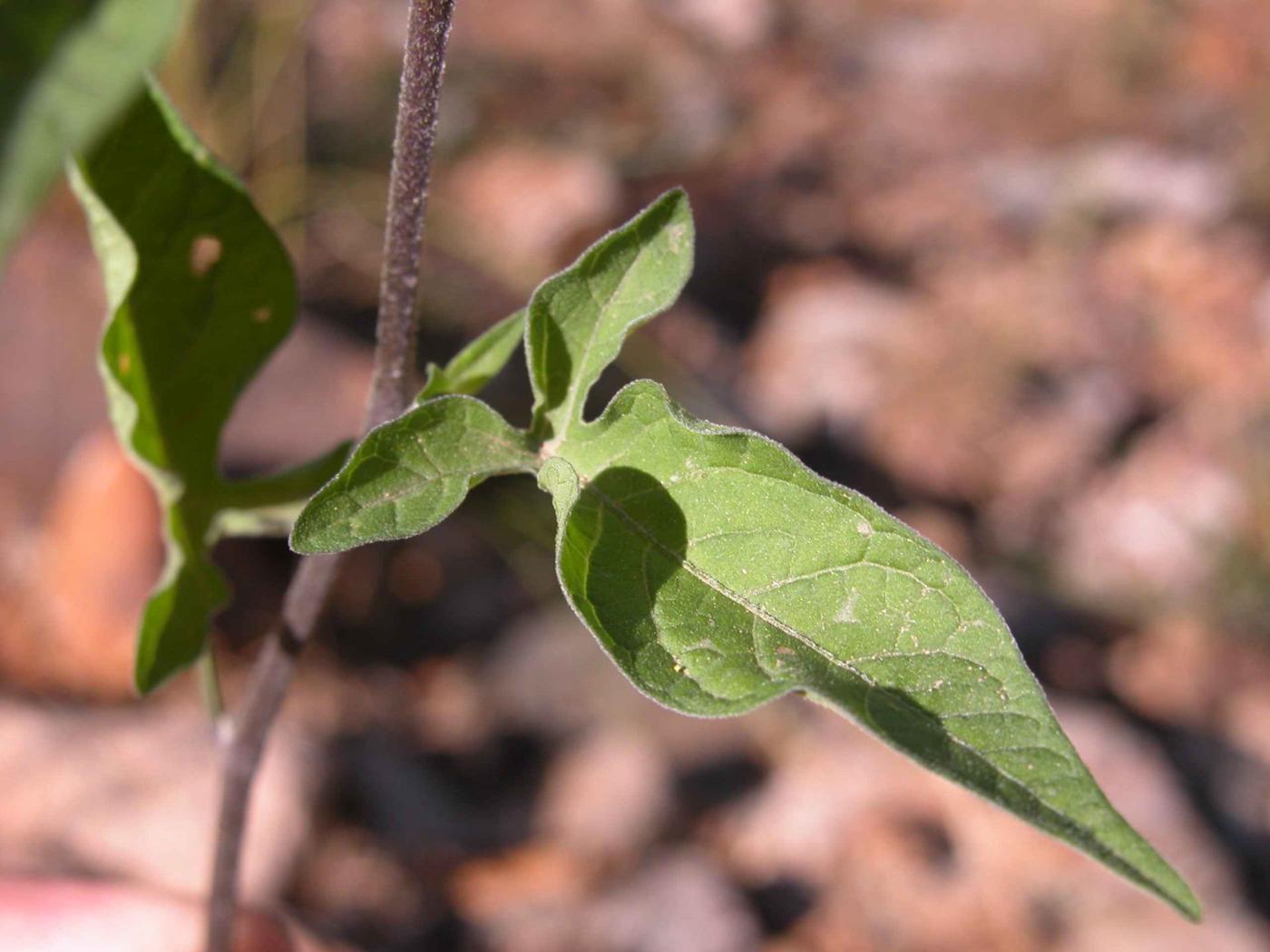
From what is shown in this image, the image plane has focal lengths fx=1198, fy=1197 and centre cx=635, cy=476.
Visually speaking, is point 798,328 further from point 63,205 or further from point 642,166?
point 63,205

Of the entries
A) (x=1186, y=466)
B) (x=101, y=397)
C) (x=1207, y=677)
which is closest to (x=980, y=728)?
(x=101, y=397)

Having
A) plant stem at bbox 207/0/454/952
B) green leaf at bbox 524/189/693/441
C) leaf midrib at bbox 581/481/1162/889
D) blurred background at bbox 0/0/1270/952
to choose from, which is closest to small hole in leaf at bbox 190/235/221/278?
plant stem at bbox 207/0/454/952

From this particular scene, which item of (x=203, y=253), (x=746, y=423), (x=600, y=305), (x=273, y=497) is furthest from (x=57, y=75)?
(x=746, y=423)

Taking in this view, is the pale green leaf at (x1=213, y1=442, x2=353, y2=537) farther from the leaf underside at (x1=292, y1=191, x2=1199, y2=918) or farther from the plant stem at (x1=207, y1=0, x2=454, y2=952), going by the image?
the leaf underside at (x1=292, y1=191, x2=1199, y2=918)

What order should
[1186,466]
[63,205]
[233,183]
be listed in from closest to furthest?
[233,183] < [63,205] < [1186,466]

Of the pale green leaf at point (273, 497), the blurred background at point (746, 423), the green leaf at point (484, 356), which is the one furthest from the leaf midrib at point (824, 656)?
the blurred background at point (746, 423)

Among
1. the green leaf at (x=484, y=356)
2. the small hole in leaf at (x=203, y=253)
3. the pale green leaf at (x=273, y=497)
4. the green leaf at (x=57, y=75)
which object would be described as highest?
the green leaf at (x=57, y=75)

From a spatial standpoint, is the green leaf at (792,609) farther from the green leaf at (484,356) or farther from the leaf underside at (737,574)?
the green leaf at (484,356)
